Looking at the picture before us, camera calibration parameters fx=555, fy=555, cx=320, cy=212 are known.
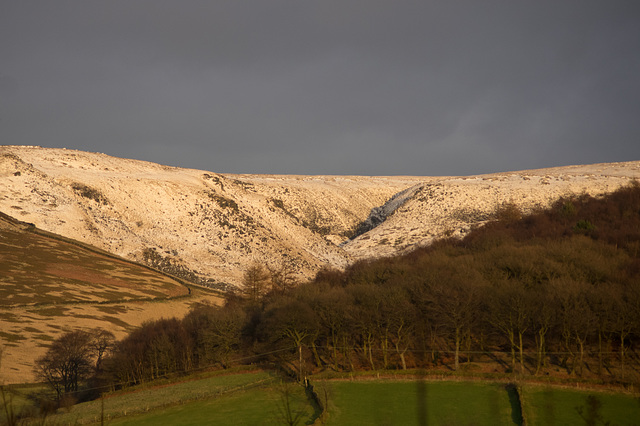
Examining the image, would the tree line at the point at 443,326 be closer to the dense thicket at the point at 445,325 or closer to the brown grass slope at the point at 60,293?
the dense thicket at the point at 445,325

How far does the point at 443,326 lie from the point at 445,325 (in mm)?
1981

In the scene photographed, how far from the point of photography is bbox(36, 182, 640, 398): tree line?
47.8 metres

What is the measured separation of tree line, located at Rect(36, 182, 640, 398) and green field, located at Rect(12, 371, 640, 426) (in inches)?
263

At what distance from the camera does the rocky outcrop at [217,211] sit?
11581 centimetres

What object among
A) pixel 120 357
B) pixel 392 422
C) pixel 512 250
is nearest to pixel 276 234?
pixel 512 250

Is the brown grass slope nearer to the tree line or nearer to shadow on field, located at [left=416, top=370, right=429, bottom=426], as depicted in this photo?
the tree line

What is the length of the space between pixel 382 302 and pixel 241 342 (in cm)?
1712

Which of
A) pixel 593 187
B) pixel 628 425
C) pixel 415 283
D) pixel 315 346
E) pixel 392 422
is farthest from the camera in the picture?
pixel 593 187

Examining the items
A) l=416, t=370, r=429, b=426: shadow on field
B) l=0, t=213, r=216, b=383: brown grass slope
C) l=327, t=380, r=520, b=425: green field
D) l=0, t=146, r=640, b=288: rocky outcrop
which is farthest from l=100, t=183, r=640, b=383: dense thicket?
l=0, t=146, r=640, b=288: rocky outcrop

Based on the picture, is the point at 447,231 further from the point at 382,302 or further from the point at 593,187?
the point at 382,302

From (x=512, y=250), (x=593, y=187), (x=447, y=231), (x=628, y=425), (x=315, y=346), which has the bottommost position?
(x=628, y=425)

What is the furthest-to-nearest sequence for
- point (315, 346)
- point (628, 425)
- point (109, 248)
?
point (109, 248), point (315, 346), point (628, 425)

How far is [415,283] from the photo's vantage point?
2394 inches

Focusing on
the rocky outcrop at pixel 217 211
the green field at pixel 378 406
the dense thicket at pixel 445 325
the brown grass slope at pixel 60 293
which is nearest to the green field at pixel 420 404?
the green field at pixel 378 406
